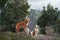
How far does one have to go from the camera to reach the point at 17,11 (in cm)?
2833

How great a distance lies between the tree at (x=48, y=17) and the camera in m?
33.2

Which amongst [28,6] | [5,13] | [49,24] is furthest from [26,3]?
[49,24]

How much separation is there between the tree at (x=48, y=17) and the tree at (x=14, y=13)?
5.41 meters

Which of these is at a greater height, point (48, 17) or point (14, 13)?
point (14, 13)

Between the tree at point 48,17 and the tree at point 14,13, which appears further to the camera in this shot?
the tree at point 48,17

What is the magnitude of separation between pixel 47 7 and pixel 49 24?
3334 millimetres

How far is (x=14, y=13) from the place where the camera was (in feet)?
92.2

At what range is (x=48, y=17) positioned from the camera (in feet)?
110

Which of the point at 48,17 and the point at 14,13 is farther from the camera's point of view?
the point at 48,17

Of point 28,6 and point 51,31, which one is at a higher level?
point 28,6

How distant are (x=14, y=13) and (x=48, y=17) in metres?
7.06

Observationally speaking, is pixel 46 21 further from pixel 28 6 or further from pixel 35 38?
pixel 35 38

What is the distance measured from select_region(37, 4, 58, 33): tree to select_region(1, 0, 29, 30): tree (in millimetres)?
5409

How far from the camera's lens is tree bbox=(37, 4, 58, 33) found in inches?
1309
